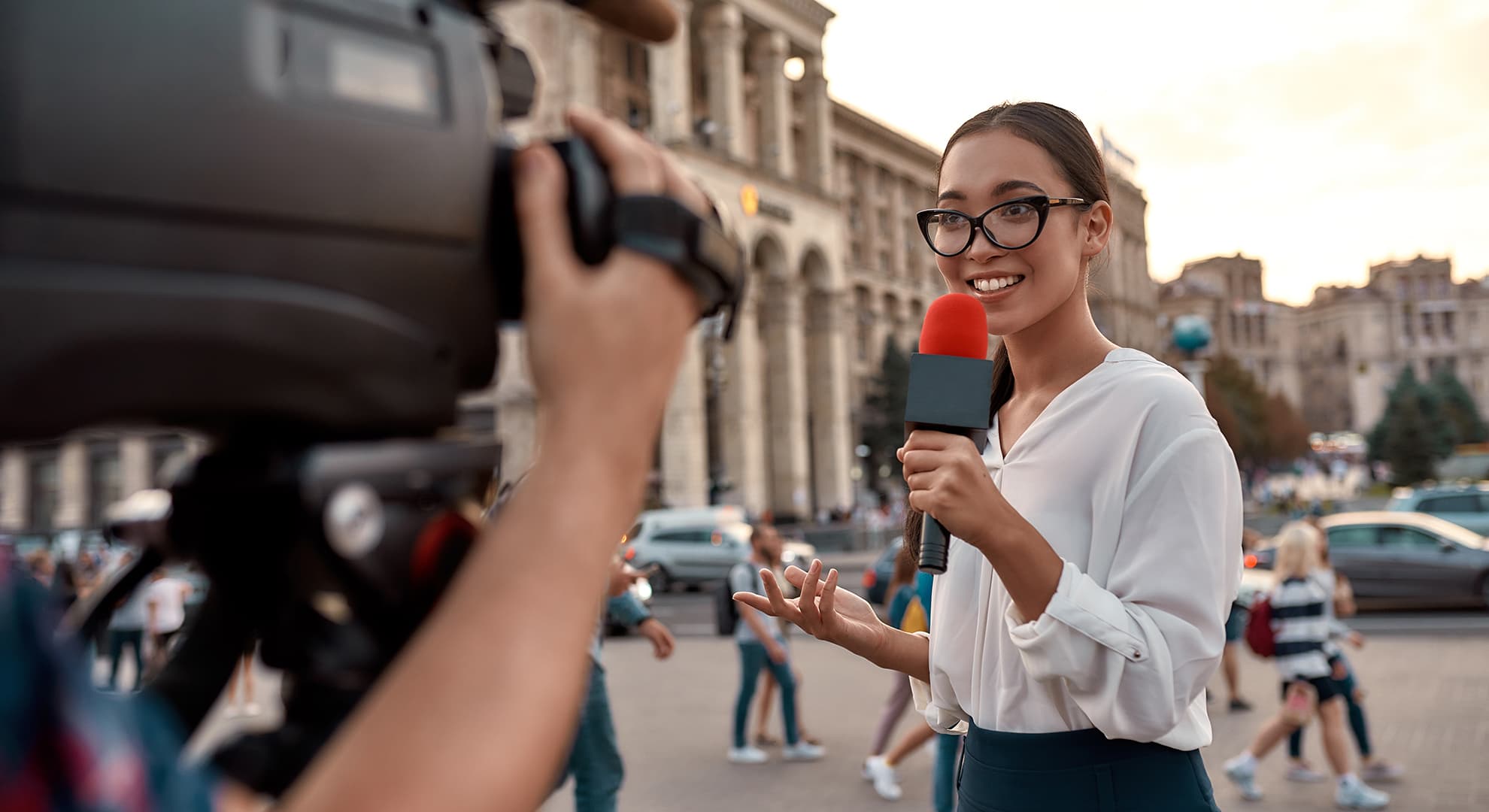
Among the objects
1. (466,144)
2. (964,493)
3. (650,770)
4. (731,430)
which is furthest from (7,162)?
(731,430)

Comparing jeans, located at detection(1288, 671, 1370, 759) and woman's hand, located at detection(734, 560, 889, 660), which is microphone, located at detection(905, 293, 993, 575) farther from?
jeans, located at detection(1288, 671, 1370, 759)

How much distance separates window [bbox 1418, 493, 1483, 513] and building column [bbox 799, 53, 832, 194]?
110ft

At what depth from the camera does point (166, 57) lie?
0.71m

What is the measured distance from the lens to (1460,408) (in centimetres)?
9425

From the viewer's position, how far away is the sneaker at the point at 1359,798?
24.3 ft

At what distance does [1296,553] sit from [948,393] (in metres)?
7.52

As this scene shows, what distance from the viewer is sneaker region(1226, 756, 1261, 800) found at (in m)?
7.80

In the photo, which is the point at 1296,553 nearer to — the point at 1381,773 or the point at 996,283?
the point at 1381,773

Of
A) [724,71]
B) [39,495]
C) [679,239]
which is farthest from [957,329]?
[724,71]

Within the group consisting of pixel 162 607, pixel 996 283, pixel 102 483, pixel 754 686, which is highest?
pixel 996 283

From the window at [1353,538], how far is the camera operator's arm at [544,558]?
1910 cm

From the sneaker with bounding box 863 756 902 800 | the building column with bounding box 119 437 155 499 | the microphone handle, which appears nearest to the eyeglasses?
the microphone handle

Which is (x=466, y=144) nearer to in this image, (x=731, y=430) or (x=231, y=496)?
(x=231, y=496)

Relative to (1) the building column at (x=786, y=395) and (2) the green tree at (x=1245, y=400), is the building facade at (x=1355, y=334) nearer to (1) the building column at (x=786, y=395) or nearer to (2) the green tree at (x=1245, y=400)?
(2) the green tree at (x=1245, y=400)
